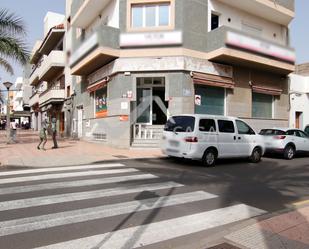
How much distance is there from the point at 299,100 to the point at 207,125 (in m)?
15.2

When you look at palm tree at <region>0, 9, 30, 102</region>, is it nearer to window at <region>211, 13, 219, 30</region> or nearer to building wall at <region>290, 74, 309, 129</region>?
window at <region>211, 13, 219, 30</region>

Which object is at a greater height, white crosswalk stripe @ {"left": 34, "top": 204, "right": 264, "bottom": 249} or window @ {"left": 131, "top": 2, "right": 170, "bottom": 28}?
window @ {"left": 131, "top": 2, "right": 170, "bottom": 28}

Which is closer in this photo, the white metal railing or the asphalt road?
the asphalt road

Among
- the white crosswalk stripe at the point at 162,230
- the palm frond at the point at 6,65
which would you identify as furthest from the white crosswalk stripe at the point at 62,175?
the palm frond at the point at 6,65

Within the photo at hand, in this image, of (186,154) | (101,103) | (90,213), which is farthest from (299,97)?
(90,213)

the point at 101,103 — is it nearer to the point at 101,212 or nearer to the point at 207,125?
the point at 207,125

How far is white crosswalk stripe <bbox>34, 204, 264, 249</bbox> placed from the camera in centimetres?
440

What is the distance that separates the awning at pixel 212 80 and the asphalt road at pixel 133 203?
7.15 metres

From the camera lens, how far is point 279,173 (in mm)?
10812

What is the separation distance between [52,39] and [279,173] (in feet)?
79.2

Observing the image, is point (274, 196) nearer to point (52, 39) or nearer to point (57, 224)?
point (57, 224)

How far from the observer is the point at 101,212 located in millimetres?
5832

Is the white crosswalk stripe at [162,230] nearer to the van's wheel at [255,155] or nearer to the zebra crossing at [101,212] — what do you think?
the zebra crossing at [101,212]

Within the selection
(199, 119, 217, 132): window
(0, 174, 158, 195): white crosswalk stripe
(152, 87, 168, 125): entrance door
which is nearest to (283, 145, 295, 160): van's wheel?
(199, 119, 217, 132): window
